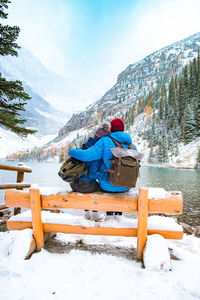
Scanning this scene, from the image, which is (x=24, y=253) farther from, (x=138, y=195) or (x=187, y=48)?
(x=187, y=48)

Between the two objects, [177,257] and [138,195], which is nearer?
[138,195]

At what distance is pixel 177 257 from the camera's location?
3037mm

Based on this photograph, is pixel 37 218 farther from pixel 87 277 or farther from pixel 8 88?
pixel 8 88

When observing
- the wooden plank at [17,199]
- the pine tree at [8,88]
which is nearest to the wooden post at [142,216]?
the wooden plank at [17,199]

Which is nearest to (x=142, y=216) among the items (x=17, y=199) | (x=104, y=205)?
(x=104, y=205)

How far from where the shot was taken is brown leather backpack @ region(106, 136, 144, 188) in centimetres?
264

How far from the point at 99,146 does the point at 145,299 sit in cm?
211

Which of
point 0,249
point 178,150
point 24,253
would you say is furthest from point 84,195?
point 178,150

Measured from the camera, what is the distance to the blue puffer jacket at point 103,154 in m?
2.84

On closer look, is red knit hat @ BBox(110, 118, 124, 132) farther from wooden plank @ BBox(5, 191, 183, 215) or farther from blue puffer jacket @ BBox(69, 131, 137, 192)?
wooden plank @ BBox(5, 191, 183, 215)

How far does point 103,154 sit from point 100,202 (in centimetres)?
81

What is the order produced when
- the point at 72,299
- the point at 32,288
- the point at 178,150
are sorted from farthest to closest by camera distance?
the point at 178,150, the point at 32,288, the point at 72,299

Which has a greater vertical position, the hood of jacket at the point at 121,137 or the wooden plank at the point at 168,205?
the hood of jacket at the point at 121,137

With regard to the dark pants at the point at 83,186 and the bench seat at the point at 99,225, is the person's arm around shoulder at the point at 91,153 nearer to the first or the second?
the dark pants at the point at 83,186
